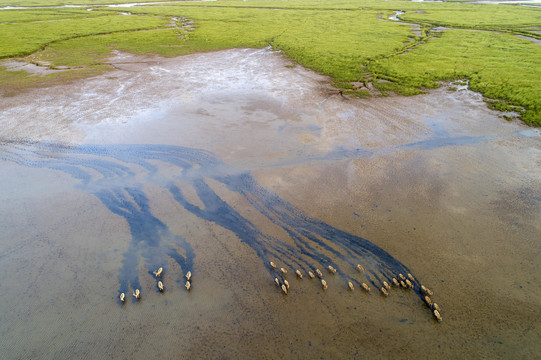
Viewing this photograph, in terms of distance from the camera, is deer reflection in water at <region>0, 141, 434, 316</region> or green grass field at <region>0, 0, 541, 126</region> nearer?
deer reflection in water at <region>0, 141, 434, 316</region>

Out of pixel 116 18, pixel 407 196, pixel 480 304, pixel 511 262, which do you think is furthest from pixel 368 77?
pixel 116 18

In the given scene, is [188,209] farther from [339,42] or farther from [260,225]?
[339,42]

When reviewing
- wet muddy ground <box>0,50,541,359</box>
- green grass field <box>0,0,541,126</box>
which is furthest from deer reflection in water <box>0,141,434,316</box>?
green grass field <box>0,0,541,126</box>

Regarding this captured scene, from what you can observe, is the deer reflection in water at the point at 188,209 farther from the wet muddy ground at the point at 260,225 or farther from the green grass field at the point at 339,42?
the green grass field at the point at 339,42

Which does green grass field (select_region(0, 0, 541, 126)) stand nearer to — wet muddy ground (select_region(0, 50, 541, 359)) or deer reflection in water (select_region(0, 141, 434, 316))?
wet muddy ground (select_region(0, 50, 541, 359))

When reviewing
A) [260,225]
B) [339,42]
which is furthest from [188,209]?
[339,42]
